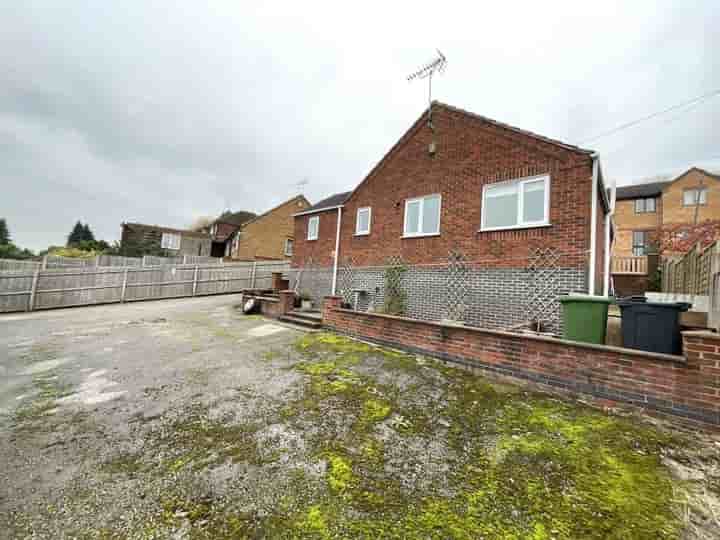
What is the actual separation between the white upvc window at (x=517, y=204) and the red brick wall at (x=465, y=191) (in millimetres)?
147

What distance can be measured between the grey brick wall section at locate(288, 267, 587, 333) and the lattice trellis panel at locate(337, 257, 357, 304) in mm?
805

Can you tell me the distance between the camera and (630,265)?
55.8ft

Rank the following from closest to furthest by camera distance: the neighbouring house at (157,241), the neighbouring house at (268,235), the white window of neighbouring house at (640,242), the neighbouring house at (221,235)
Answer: the white window of neighbouring house at (640,242)
the neighbouring house at (268,235)
the neighbouring house at (157,241)
the neighbouring house at (221,235)

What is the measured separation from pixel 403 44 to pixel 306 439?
1114cm

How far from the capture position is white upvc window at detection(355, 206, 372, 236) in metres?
10.5

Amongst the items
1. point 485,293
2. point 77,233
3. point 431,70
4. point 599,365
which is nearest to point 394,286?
point 485,293

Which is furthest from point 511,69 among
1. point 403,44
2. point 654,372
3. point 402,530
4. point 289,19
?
point 402,530

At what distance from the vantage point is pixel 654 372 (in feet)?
10.8

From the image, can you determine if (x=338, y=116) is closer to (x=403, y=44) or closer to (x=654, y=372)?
(x=403, y=44)

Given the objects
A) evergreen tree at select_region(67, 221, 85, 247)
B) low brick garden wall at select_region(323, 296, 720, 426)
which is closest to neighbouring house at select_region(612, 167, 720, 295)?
low brick garden wall at select_region(323, 296, 720, 426)

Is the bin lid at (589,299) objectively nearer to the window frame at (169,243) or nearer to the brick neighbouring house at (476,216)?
the brick neighbouring house at (476,216)

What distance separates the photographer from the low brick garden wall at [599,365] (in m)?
3.03

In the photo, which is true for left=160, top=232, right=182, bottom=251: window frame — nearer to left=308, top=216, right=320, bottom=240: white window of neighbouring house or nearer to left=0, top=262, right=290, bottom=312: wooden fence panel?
left=0, top=262, right=290, bottom=312: wooden fence panel

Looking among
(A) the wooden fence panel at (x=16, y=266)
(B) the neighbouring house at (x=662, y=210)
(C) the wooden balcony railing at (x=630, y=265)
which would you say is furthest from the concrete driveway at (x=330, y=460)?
(B) the neighbouring house at (x=662, y=210)
